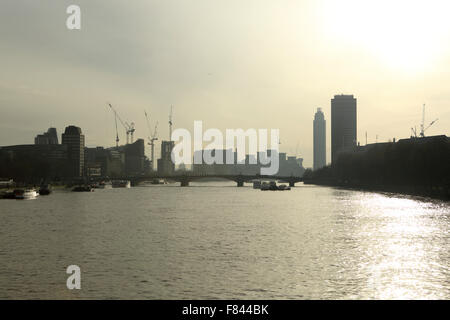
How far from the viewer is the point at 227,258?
1737 inches

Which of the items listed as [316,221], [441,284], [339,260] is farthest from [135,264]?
[316,221]

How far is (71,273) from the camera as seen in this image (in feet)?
123

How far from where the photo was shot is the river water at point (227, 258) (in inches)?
1284

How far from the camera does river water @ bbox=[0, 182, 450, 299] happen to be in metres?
32.6

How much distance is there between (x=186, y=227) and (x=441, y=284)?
3967 cm

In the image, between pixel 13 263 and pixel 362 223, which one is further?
pixel 362 223
